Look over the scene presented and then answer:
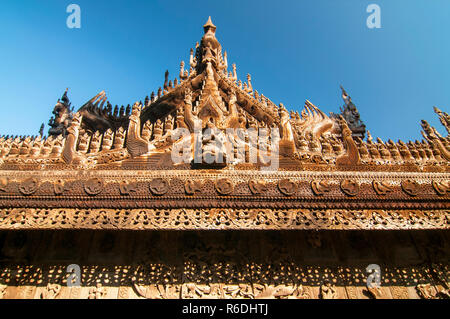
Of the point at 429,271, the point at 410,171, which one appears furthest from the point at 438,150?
the point at 429,271

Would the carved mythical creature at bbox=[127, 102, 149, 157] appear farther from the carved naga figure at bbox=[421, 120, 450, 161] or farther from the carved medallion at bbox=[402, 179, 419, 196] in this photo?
the carved naga figure at bbox=[421, 120, 450, 161]

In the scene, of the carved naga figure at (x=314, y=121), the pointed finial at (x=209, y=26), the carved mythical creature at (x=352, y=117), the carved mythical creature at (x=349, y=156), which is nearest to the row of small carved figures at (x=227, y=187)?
the carved mythical creature at (x=349, y=156)

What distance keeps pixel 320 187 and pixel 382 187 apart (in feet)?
3.59

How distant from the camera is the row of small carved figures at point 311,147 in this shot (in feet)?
16.2

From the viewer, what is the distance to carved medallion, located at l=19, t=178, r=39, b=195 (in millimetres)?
4262

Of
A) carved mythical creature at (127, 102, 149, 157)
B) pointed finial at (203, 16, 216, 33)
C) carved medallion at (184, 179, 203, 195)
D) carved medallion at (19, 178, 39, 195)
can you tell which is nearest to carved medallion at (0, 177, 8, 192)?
carved medallion at (19, 178, 39, 195)

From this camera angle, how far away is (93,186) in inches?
171

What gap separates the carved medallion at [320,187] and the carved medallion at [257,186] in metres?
0.84

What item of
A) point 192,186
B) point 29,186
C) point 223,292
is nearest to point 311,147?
point 192,186

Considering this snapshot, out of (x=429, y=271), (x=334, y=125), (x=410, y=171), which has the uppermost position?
(x=334, y=125)
